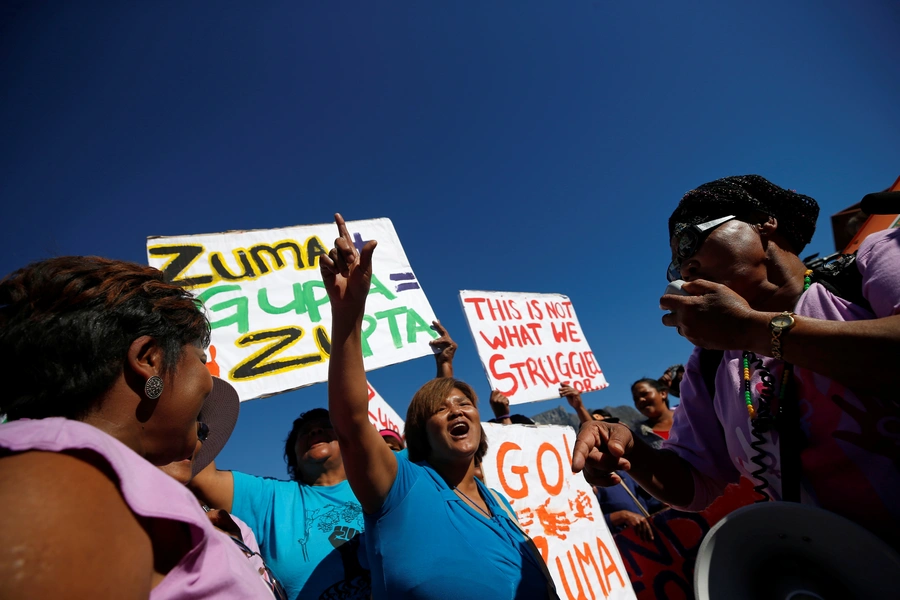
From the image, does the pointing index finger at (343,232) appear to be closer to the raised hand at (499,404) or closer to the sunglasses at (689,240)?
the sunglasses at (689,240)

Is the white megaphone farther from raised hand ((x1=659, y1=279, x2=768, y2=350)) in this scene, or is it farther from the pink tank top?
the pink tank top

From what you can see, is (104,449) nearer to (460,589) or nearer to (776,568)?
(460,589)

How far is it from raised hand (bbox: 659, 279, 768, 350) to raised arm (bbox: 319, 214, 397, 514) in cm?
92

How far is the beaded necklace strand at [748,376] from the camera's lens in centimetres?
136

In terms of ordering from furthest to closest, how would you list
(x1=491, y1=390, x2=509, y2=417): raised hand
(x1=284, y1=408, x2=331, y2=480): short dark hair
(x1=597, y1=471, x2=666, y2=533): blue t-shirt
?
(x1=491, y1=390, x2=509, y2=417): raised hand → (x1=597, y1=471, x2=666, y2=533): blue t-shirt → (x1=284, y1=408, x2=331, y2=480): short dark hair

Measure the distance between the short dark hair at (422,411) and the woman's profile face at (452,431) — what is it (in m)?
0.03

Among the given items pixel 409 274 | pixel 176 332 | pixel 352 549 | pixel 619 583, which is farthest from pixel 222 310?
pixel 619 583

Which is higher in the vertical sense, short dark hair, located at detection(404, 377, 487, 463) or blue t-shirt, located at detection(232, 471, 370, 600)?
short dark hair, located at detection(404, 377, 487, 463)

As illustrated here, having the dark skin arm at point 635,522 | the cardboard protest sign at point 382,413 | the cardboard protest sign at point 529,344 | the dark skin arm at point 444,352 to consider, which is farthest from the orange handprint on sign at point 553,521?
the cardboard protest sign at point 382,413

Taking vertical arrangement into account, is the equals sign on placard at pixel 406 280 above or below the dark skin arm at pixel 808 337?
above

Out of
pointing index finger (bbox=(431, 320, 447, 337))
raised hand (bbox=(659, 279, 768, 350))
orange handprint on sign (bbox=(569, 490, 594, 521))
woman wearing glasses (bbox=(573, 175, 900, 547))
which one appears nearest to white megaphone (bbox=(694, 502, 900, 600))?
woman wearing glasses (bbox=(573, 175, 900, 547))

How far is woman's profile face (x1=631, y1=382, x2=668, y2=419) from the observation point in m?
4.80

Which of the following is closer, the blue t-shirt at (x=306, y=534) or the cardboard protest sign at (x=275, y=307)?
the blue t-shirt at (x=306, y=534)

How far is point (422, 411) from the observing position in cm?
227
